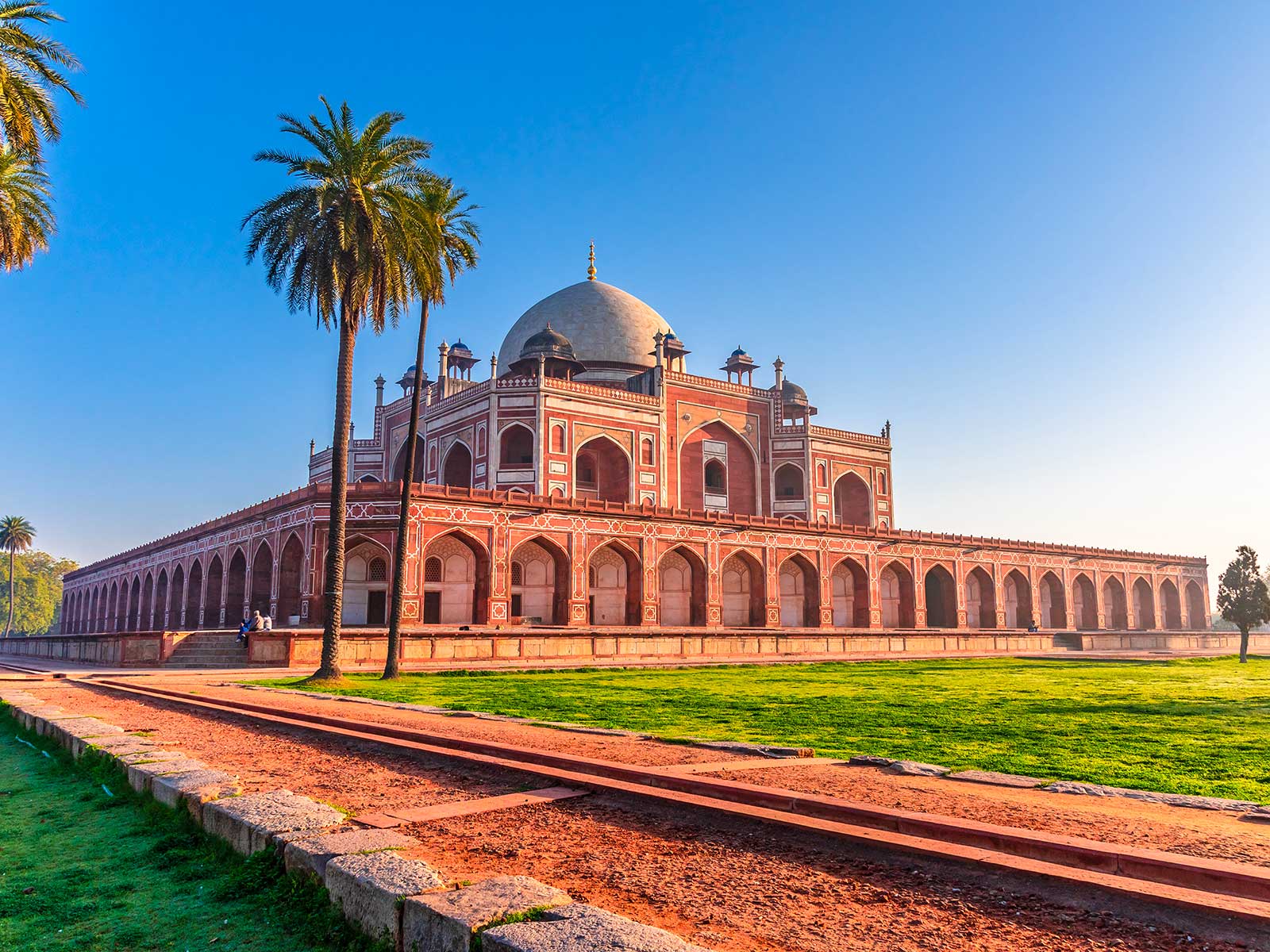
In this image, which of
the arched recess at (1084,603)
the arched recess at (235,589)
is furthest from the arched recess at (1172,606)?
the arched recess at (235,589)

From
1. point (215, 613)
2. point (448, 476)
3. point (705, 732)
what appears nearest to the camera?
point (705, 732)

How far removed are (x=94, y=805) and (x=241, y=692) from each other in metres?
8.20

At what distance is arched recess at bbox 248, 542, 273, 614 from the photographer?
33.8 meters

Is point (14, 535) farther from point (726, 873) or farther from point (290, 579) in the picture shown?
point (726, 873)

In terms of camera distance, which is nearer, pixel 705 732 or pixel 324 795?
pixel 324 795

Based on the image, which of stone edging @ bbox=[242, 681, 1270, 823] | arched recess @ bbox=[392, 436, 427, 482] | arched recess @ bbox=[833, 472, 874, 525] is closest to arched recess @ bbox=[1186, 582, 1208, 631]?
arched recess @ bbox=[833, 472, 874, 525]

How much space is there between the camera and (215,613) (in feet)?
124

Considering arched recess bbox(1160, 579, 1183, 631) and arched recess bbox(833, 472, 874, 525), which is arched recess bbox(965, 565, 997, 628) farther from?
arched recess bbox(1160, 579, 1183, 631)

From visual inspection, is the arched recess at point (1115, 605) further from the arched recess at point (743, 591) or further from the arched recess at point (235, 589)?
the arched recess at point (235, 589)

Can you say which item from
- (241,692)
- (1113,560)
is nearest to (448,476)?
(241,692)

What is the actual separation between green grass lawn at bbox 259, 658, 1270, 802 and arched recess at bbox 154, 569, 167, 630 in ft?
99.1

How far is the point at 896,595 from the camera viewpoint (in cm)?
4325

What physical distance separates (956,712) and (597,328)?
3857cm

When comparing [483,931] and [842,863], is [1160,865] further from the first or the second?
[483,931]
